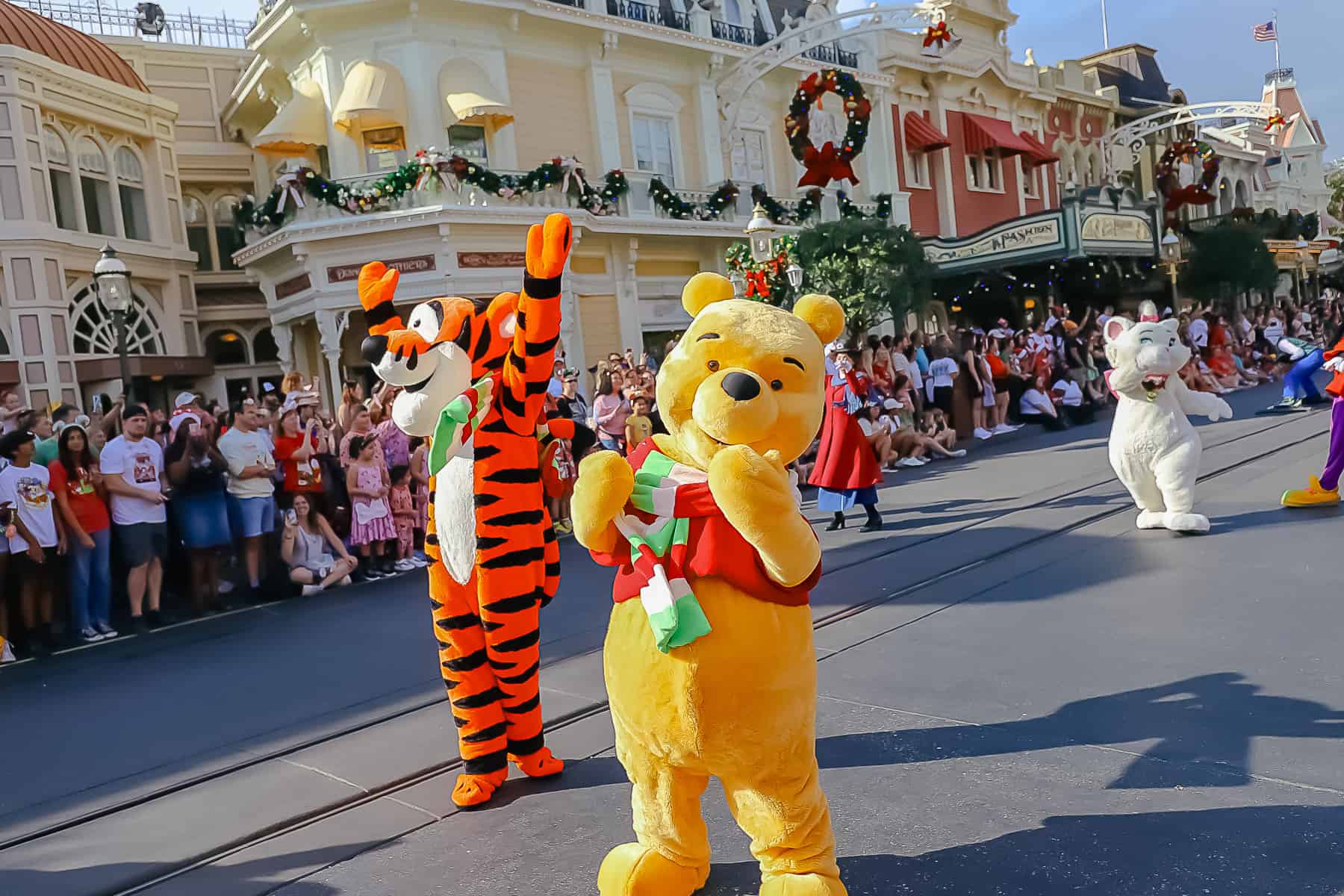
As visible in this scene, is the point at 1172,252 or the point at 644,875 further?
the point at 1172,252

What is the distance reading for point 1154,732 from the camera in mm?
3629

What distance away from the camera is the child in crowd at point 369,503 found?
27.4 ft

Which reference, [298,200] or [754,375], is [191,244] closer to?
[298,200]

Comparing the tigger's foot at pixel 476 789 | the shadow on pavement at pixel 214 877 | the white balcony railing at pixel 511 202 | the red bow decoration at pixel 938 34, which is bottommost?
the shadow on pavement at pixel 214 877

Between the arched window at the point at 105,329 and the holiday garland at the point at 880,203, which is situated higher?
the holiday garland at the point at 880,203

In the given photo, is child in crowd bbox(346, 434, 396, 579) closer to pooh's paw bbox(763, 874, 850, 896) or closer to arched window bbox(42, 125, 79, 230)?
pooh's paw bbox(763, 874, 850, 896)

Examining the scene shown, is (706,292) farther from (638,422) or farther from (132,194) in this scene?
(132,194)

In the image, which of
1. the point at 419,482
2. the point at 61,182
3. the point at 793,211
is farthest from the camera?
the point at 793,211

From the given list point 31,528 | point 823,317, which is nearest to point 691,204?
point 31,528

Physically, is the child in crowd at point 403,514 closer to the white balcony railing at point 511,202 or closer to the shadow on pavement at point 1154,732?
the shadow on pavement at point 1154,732

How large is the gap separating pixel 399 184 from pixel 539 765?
12.3 metres

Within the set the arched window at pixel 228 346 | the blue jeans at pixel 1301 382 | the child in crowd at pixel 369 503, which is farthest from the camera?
the arched window at pixel 228 346

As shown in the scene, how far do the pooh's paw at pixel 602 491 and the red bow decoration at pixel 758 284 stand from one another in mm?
10507

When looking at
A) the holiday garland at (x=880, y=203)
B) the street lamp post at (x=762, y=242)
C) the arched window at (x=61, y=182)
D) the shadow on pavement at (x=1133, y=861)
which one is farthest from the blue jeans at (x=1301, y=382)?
the arched window at (x=61, y=182)
